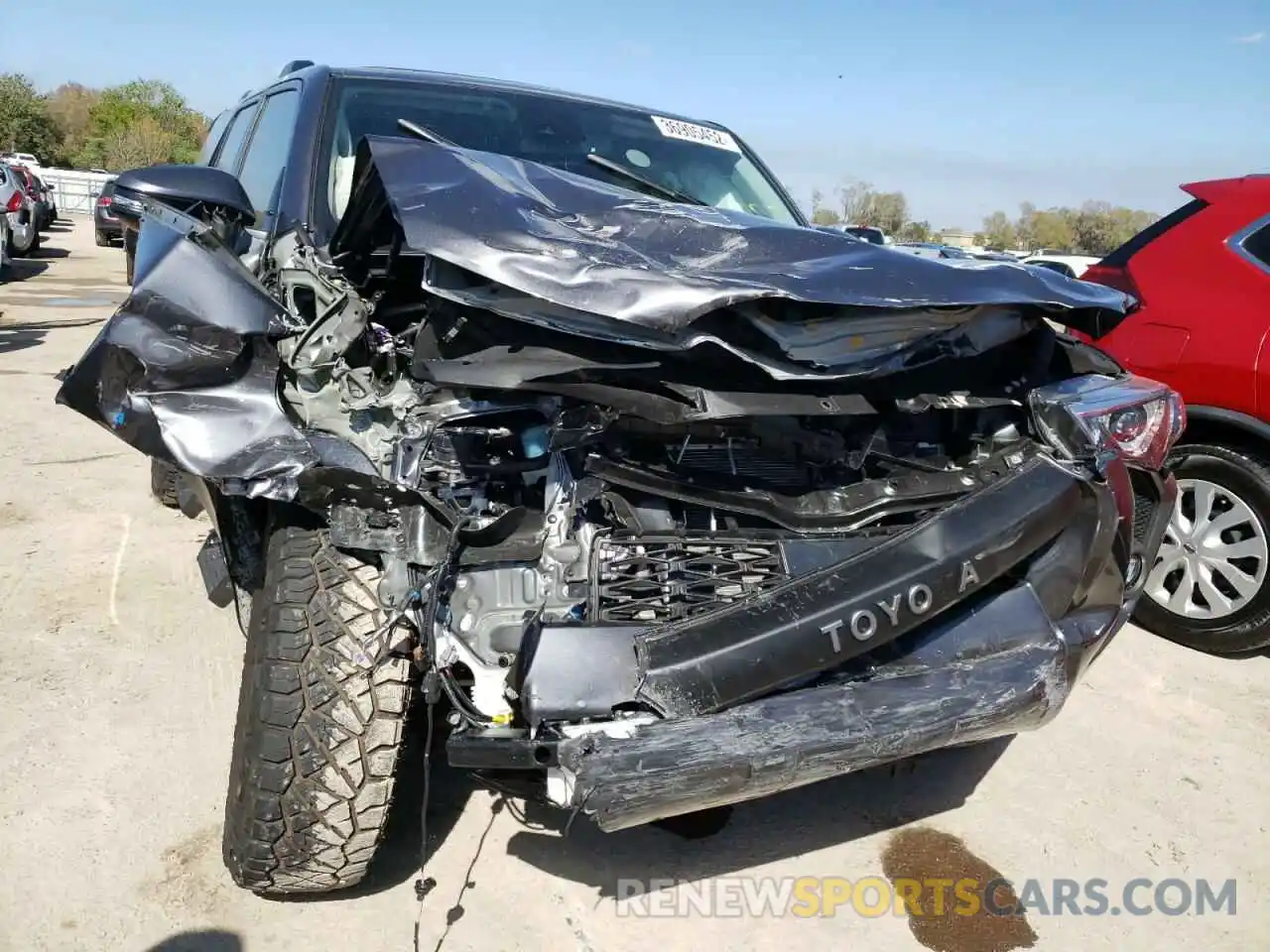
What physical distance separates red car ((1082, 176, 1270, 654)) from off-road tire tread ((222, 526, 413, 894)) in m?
3.20

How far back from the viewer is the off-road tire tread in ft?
6.94

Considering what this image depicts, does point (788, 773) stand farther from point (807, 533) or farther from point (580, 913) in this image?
point (580, 913)

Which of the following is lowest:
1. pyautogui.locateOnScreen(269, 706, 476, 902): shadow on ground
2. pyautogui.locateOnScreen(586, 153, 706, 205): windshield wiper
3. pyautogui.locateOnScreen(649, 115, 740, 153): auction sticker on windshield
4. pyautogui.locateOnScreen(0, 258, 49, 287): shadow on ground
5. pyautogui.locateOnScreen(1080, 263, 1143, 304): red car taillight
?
pyautogui.locateOnScreen(0, 258, 49, 287): shadow on ground

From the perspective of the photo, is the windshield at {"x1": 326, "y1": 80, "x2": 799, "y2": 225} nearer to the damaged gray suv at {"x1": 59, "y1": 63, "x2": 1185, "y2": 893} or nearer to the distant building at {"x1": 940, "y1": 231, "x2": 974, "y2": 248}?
the damaged gray suv at {"x1": 59, "y1": 63, "x2": 1185, "y2": 893}

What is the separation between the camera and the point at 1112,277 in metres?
4.15

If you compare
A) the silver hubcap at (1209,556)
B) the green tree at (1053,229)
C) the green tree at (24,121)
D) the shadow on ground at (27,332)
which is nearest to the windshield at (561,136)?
the silver hubcap at (1209,556)

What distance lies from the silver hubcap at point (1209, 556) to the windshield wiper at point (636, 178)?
2245 millimetres

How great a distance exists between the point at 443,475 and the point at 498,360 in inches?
11.9

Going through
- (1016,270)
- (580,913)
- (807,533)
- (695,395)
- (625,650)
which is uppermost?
(1016,270)

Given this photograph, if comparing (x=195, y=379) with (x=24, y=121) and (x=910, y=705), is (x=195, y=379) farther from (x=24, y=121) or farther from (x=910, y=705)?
(x=24, y=121)

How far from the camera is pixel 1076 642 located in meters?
2.22

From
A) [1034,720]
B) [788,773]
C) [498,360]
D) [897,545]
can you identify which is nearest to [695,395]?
[498,360]

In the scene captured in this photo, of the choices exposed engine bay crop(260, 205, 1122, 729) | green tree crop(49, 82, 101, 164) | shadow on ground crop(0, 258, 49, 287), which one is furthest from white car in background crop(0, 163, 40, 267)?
green tree crop(49, 82, 101, 164)

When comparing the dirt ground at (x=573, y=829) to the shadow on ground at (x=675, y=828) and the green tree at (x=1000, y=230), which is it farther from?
the green tree at (x=1000, y=230)
